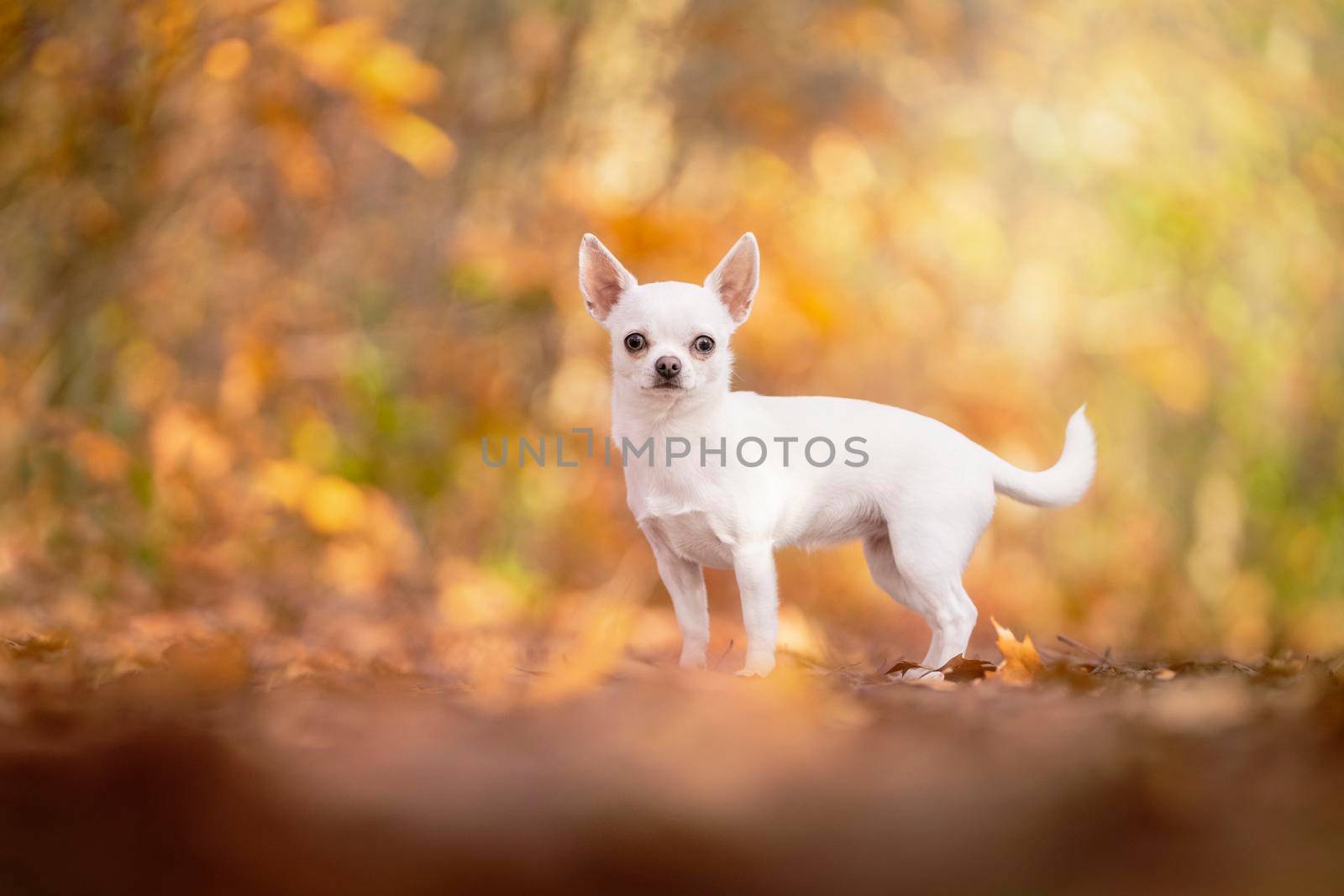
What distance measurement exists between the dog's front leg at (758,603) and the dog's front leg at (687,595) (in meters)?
0.15

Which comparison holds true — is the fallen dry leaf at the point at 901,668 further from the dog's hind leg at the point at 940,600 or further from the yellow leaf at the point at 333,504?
the yellow leaf at the point at 333,504

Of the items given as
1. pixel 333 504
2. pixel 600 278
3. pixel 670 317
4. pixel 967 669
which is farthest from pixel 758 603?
pixel 333 504

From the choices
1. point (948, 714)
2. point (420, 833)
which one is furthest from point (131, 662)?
point (948, 714)

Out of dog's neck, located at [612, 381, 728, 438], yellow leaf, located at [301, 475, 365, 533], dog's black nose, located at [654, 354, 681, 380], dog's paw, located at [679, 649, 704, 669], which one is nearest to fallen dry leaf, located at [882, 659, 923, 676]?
dog's paw, located at [679, 649, 704, 669]

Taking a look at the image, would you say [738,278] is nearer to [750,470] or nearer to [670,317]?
[670,317]

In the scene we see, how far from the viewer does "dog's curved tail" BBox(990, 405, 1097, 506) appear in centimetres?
197

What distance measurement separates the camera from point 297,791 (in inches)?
53.4

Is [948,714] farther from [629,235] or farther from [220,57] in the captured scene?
[220,57]

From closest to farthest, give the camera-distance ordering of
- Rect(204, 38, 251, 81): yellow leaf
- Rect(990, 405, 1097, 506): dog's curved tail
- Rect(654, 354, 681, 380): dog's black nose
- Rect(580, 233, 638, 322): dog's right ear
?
Rect(654, 354, 681, 380): dog's black nose < Rect(580, 233, 638, 322): dog's right ear < Rect(990, 405, 1097, 506): dog's curved tail < Rect(204, 38, 251, 81): yellow leaf

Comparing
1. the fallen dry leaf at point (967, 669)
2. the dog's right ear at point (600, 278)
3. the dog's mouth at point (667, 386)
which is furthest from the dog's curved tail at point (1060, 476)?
the dog's right ear at point (600, 278)

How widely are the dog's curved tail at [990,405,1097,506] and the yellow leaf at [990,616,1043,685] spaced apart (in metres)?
0.25

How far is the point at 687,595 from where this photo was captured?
1951 millimetres

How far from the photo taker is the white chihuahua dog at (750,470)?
180 cm

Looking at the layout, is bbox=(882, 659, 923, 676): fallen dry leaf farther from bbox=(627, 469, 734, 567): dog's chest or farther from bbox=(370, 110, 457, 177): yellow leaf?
bbox=(370, 110, 457, 177): yellow leaf
